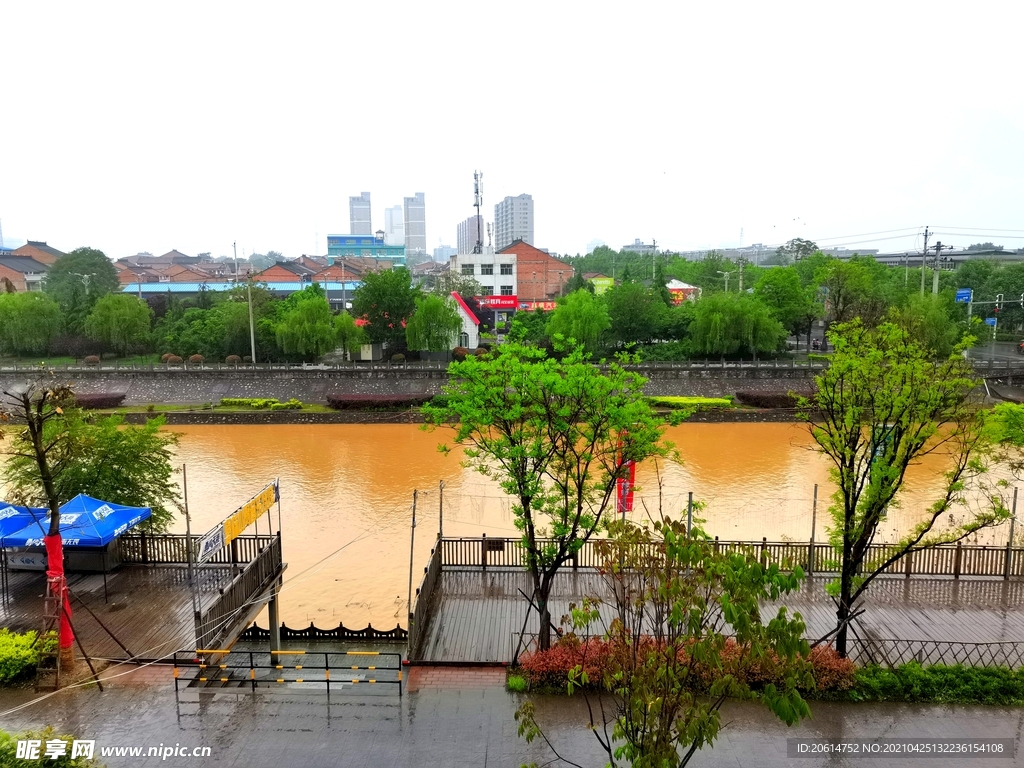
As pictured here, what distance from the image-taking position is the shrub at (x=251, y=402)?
34625 millimetres

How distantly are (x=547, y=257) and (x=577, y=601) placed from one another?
2372 inches

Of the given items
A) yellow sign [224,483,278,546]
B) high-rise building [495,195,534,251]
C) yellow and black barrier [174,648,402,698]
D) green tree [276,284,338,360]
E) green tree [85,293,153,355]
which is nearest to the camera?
yellow and black barrier [174,648,402,698]

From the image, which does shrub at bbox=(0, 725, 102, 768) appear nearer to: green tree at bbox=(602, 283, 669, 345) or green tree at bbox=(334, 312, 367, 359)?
green tree at bbox=(334, 312, 367, 359)

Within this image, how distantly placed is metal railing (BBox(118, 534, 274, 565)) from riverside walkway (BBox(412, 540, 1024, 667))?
11.6 feet

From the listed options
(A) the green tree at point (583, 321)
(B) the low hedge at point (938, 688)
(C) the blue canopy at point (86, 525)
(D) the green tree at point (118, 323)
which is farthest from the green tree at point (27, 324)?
(B) the low hedge at point (938, 688)

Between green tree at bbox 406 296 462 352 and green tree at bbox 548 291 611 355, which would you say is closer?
green tree at bbox 548 291 611 355

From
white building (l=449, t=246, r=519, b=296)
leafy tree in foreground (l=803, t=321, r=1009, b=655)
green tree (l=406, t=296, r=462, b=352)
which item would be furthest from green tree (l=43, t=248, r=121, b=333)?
leafy tree in foreground (l=803, t=321, r=1009, b=655)

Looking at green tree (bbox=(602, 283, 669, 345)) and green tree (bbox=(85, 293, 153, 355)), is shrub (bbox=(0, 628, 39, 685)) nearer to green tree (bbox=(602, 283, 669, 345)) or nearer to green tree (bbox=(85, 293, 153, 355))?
green tree (bbox=(602, 283, 669, 345))

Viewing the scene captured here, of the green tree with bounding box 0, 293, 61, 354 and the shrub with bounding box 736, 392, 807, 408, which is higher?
the green tree with bounding box 0, 293, 61, 354

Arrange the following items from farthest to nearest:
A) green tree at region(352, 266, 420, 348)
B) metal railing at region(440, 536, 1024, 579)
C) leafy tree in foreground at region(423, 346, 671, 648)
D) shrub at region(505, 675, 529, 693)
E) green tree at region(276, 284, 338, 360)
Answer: green tree at region(352, 266, 420, 348) < green tree at region(276, 284, 338, 360) < metal railing at region(440, 536, 1024, 579) < leafy tree in foreground at region(423, 346, 671, 648) < shrub at region(505, 675, 529, 693)

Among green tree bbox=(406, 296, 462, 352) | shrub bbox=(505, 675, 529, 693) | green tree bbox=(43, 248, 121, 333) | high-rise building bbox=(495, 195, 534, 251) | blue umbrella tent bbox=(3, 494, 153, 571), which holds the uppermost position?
high-rise building bbox=(495, 195, 534, 251)

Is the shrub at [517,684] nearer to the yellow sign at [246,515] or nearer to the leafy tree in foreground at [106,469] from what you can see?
the yellow sign at [246,515]

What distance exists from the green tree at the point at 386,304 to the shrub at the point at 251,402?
30.3 ft

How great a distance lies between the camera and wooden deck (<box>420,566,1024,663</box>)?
1119 cm
